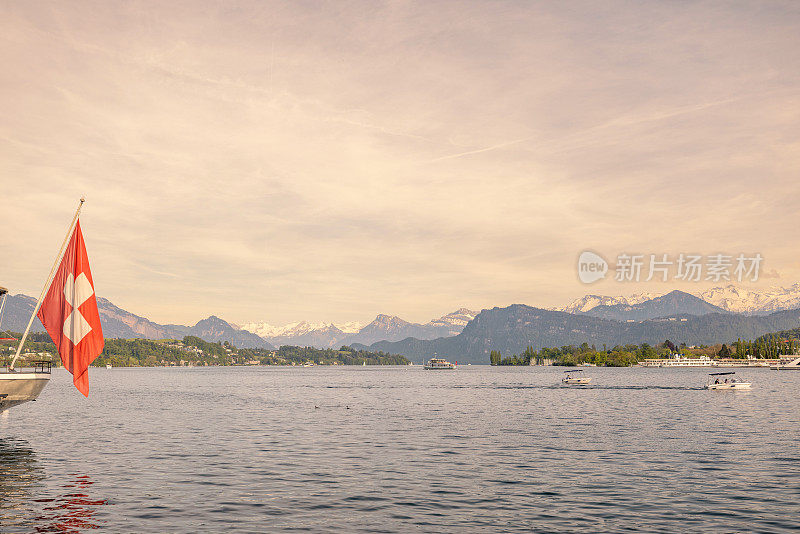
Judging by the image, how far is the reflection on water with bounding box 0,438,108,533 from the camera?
100 ft

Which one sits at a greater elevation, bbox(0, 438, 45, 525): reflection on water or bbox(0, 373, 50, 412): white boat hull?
bbox(0, 373, 50, 412): white boat hull

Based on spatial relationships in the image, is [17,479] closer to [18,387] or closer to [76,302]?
[76,302]

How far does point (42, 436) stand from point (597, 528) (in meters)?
59.3

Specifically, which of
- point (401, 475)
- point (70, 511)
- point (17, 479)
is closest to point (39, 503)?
point (70, 511)

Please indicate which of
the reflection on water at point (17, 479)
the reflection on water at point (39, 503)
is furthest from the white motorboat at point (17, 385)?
the reflection on water at point (39, 503)

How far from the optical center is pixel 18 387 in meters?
56.1

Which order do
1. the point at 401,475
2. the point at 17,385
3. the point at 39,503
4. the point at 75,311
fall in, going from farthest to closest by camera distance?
1. the point at 17,385
2. the point at 75,311
3. the point at 401,475
4. the point at 39,503

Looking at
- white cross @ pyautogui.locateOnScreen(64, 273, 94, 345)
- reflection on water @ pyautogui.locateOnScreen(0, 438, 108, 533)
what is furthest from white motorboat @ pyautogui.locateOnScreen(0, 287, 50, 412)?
white cross @ pyautogui.locateOnScreen(64, 273, 94, 345)

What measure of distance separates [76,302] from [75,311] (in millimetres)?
658

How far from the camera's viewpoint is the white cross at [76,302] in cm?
4734

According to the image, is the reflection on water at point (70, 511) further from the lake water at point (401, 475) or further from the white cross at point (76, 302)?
the white cross at point (76, 302)

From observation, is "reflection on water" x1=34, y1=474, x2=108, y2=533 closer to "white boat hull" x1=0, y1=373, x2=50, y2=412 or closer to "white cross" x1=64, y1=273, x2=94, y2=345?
"white cross" x1=64, y1=273, x2=94, y2=345

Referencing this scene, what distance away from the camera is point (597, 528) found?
3041cm

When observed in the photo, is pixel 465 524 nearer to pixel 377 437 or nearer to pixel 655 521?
pixel 655 521
